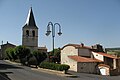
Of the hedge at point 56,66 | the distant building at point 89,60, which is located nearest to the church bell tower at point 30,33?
the distant building at point 89,60

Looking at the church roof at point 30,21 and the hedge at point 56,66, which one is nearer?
the hedge at point 56,66

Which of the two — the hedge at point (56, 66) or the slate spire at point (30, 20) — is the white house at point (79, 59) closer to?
the hedge at point (56, 66)

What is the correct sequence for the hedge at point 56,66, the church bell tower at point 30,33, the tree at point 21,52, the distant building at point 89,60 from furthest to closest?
the church bell tower at point 30,33 < the tree at point 21,52 < the distant building at point 89,60 < the hedge at point 56,66

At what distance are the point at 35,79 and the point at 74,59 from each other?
26.6 meters

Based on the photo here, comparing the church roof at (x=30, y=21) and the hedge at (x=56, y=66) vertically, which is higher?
the church roof at (x=30, y=21)

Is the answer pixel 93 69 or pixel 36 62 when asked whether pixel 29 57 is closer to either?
pixel 36 62

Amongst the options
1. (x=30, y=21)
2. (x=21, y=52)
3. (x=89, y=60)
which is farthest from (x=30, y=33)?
(x=89, y=60)

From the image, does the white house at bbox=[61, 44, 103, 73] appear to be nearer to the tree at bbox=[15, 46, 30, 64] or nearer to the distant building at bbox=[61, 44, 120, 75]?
the distant building at bbox=[61, 44, 120, 75]

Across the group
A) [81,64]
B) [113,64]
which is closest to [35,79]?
[81,64]

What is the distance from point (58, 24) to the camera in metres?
31.9

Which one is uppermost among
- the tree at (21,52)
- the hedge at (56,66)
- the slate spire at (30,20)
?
the slate spire at (30,20)

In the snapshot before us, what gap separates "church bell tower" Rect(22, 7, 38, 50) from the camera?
83500 mm

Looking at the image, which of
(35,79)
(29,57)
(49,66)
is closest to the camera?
(35,79)

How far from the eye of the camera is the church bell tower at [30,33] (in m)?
83.5
